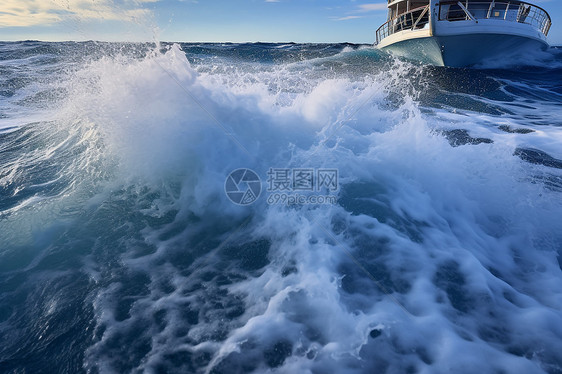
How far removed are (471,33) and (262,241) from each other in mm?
18576

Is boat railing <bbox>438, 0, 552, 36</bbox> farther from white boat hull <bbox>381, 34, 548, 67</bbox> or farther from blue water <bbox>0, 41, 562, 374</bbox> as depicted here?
blue water <bbox>0, 41, 562, 374</bbox>

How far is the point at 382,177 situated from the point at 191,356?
4.21m

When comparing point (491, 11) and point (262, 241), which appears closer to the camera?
point (262, 241)

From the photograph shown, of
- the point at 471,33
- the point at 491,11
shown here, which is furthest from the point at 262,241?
the point at 491,11

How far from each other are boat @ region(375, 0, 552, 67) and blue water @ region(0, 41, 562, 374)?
11930mm

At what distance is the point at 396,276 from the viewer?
11.6 feet

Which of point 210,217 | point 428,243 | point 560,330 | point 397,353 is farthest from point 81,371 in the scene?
point 560,330

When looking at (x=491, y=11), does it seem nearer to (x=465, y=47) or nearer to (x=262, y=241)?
(x=465, y=47)

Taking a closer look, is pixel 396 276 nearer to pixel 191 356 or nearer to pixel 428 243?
pixel 428 243

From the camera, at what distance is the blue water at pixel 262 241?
2729mm

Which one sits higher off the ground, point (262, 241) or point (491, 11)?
point (491, 11)

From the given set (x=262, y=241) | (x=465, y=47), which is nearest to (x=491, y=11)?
(x=465, y=47)

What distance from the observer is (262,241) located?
163 inches

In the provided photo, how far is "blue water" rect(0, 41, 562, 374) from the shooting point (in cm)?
273
